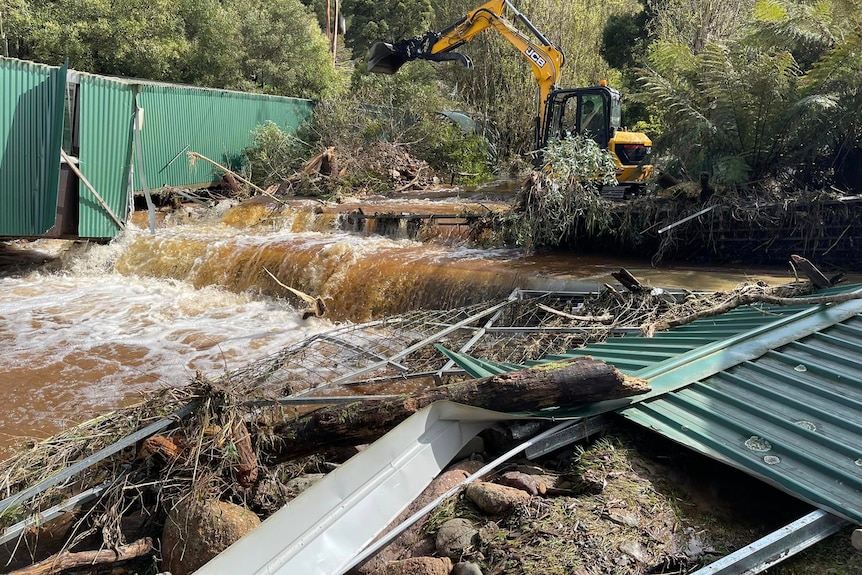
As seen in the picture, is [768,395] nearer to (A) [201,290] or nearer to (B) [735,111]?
(B) [735,111]

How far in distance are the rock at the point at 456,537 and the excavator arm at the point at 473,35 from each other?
9.93m

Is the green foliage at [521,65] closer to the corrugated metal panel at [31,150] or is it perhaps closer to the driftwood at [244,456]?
the corrugated metal panel at [31,150]

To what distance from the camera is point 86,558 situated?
2.76 meters

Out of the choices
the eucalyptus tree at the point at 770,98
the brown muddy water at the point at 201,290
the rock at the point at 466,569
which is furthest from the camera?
the eucalyptus tree at the point at 770,98

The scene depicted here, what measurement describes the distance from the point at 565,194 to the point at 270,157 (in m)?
10.5

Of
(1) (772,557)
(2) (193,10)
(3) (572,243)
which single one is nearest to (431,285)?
(3) (572,243)

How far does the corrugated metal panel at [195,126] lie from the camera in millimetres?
13148

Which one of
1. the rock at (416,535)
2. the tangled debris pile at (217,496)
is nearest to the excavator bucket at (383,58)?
the tangled debris pile at (217,496)

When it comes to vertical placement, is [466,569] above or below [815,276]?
below

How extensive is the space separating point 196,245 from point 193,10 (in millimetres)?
11294

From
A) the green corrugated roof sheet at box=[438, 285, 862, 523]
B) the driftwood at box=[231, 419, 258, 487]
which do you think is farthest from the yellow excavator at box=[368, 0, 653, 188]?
the driftwood at box=[231, 419, 258, 487]

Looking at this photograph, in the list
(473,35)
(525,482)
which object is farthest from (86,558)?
(473,35)

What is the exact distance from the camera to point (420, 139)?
18.0 m

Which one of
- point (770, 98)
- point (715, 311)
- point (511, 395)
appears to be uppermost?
point (770, 98)
